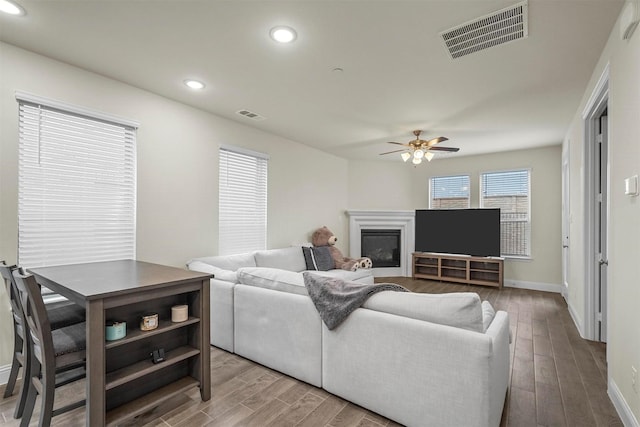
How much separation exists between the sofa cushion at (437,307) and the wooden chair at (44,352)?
1.76 meters

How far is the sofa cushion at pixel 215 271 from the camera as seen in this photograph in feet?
9.86

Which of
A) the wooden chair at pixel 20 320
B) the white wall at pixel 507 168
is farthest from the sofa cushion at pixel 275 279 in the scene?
the white wall at pixel 507 168

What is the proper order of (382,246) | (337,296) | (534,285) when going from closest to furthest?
(337,296) → (534,285) → (382,246)

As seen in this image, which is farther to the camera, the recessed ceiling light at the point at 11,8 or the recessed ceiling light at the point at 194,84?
the recessed ceiling light at the point at 194,84

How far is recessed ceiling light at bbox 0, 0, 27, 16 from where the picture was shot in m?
2.01

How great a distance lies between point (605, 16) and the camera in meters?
2.06

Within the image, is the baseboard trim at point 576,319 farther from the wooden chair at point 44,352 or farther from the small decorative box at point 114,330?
the wooden chair at point 44,352

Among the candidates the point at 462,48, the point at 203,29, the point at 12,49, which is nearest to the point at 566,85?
the point at 462,48

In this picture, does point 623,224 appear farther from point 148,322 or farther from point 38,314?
point 38,314

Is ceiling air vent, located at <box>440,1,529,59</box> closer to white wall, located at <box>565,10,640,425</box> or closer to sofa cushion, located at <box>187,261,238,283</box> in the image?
white wall, located at <box>565,10,640,425</box>

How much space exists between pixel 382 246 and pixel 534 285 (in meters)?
2.90

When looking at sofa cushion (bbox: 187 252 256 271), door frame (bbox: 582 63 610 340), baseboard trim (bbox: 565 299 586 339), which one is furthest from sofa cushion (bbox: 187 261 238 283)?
baseboard trim (bbox: 565 299 586 339)

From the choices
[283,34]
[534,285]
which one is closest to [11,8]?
[283,34]

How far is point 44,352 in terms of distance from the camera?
1.60 metres
